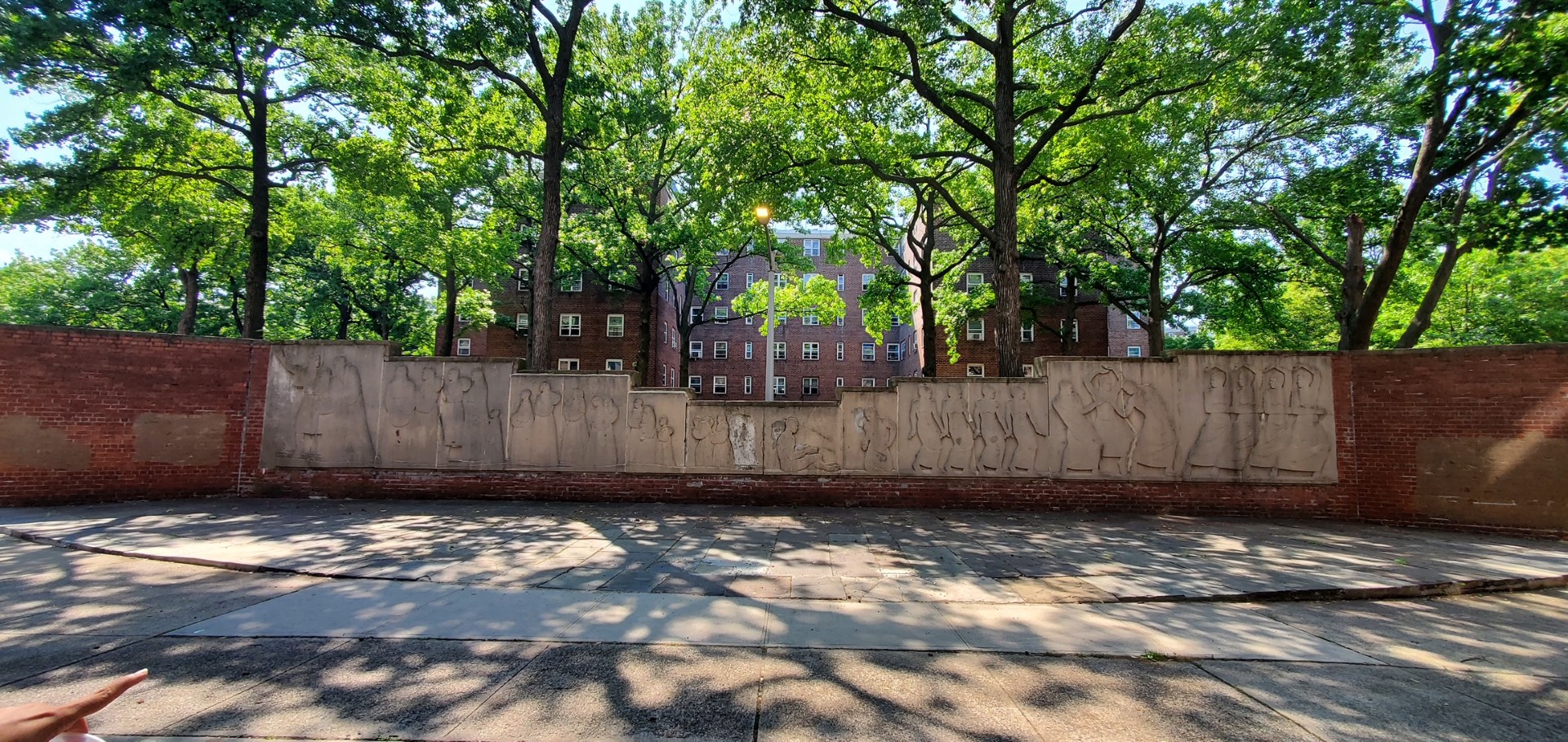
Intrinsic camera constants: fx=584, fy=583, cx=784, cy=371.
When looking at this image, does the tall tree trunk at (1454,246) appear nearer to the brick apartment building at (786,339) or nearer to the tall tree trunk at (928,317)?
the brick apartment building at (786,339)

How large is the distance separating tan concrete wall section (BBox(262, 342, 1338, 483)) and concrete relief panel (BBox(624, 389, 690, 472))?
2 cm

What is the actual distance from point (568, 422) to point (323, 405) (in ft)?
16.1

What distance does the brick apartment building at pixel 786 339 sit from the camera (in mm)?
32531

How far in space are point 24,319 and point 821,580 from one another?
48107mm

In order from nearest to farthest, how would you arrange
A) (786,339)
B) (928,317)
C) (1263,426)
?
(1263,426) < (928,317) < (786,339)

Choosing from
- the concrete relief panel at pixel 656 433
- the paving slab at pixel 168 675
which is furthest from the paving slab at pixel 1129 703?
the concrete relief panel at pixel 656 433

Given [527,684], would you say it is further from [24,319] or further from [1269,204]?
[24,319]

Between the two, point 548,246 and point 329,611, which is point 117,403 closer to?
point 548,246

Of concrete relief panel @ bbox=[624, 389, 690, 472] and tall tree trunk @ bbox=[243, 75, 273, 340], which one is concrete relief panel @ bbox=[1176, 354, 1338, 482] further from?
tall tree trunk @ bbox=[243, 75, 273, 340]

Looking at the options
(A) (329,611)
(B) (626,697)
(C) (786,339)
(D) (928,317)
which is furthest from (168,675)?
(C) (786,339)

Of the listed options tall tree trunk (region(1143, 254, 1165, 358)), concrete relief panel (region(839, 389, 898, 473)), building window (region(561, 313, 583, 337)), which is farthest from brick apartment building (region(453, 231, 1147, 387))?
concrete relief panel (region(839, 389, 898, 473))

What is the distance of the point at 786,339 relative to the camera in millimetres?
47781

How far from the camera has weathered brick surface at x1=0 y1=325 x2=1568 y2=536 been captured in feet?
33.0

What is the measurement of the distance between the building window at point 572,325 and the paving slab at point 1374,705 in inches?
1364
